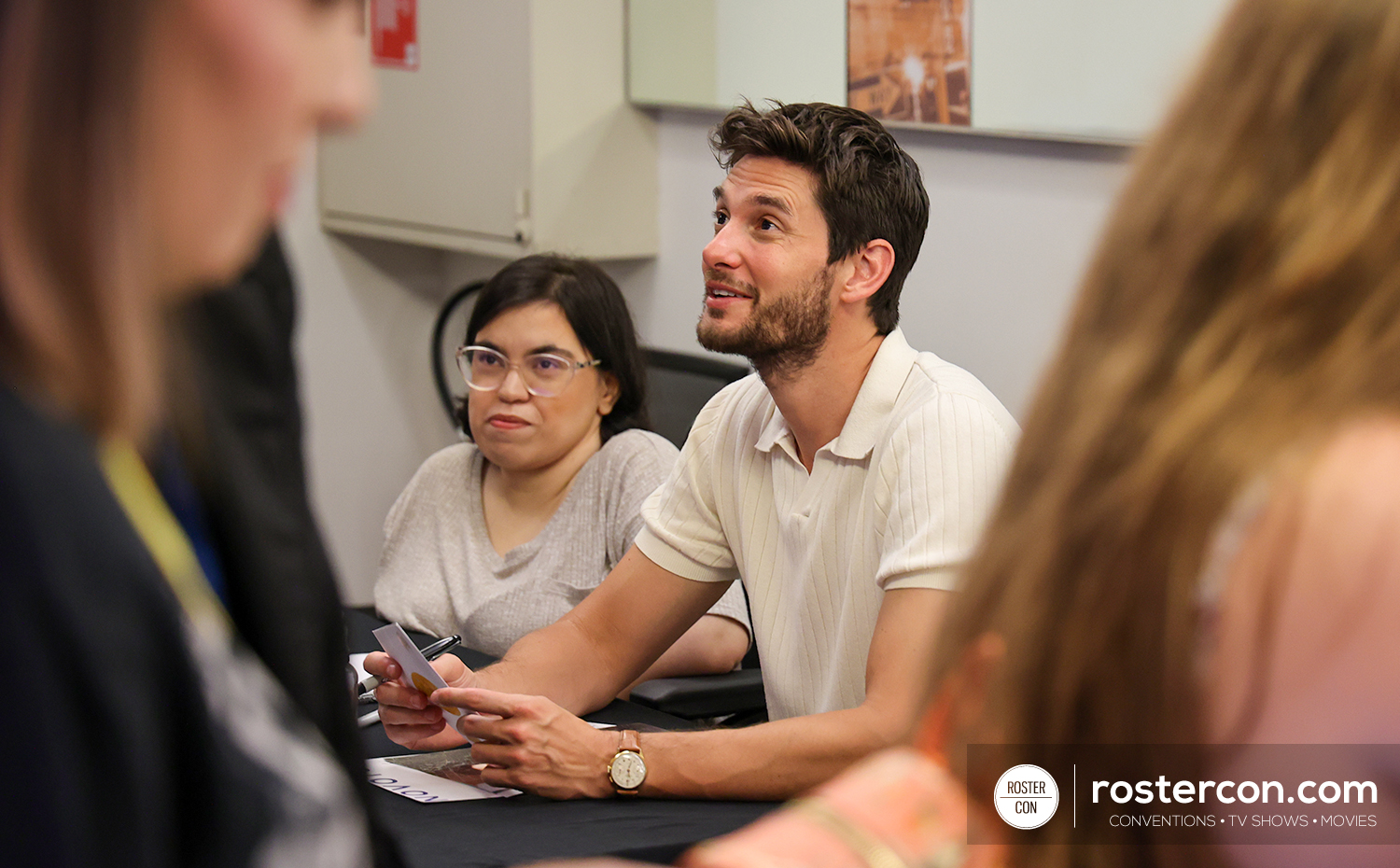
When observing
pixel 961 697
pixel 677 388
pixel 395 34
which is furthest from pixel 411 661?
pixel 395 34

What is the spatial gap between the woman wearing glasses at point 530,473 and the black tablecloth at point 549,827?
2.79 feet

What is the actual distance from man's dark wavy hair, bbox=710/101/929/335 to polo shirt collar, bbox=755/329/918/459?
70 mm

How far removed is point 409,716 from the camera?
1694mm

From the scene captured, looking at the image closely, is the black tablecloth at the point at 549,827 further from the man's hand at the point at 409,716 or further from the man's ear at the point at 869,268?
the man's ear at the point at 869,268

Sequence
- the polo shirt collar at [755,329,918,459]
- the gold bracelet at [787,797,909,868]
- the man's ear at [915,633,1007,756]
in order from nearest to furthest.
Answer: the gold bracelet at [787,797,909,868] → the man's ear at [915,633,1007,756] → the polo shirt collar at [755,329,918,459]

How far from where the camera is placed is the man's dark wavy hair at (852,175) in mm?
1991

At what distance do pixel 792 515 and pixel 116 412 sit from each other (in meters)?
1.50

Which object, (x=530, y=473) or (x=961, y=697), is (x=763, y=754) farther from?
(x=530, y=473)

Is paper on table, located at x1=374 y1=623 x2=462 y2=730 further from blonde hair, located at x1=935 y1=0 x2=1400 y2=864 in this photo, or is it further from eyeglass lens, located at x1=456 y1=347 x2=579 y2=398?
blonde hair, located at x1=935 y1=0 x2=1400 y2=864

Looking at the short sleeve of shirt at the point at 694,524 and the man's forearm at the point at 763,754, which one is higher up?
the short sleeve of shirt at the point at 694,524

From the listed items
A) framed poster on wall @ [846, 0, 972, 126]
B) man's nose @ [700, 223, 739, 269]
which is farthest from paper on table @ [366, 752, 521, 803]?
framed poster on wall @ [846, 0, 972, 126]

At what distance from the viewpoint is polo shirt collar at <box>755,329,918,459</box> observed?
5.99 ft

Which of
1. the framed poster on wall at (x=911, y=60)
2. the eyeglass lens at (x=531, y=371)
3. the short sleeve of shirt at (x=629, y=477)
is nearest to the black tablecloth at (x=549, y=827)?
the short sleeve of shirt at (x=629, y=477)

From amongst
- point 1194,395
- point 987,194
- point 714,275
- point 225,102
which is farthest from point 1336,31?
point 987,194
